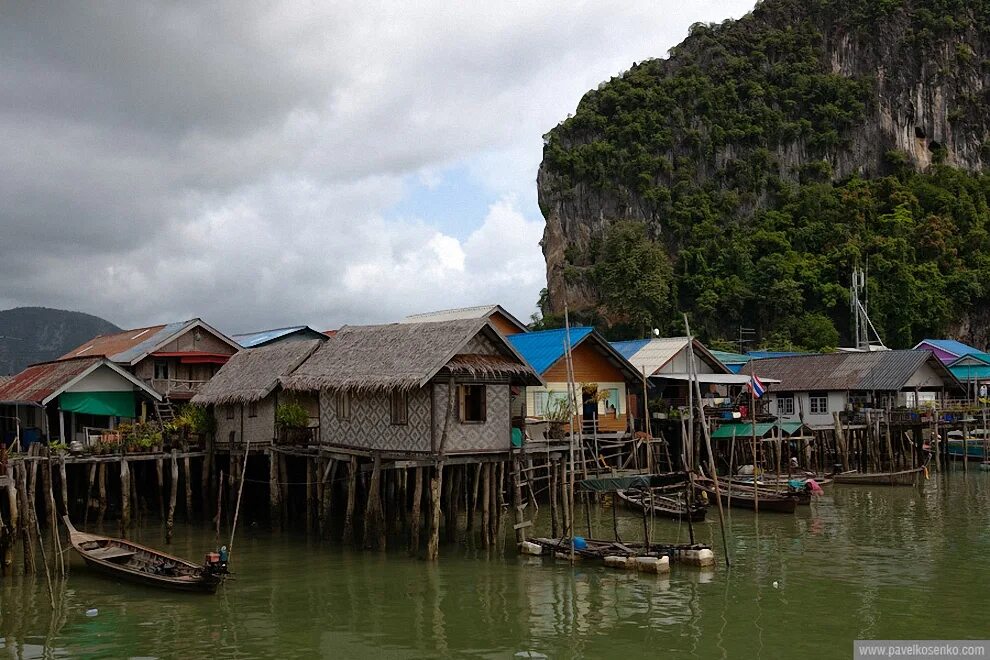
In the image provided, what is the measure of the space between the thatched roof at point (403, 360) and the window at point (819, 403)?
2349cm

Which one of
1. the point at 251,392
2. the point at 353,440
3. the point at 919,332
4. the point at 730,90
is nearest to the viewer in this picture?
the point at 353,440

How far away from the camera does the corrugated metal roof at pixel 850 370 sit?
3988 cm

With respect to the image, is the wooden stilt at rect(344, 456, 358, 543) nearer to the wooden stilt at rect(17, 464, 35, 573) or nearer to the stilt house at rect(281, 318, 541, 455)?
the stilt house at rect(281, 318, 541, 455)

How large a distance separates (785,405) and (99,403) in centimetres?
2934

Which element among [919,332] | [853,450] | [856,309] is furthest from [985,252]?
[853,450]

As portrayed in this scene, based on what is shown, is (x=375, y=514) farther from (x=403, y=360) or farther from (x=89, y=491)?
(x=89, y=491)

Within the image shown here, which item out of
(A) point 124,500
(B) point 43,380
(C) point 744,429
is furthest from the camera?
(C) point 744,429

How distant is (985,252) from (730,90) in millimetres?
25310

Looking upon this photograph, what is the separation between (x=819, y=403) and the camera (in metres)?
41.6

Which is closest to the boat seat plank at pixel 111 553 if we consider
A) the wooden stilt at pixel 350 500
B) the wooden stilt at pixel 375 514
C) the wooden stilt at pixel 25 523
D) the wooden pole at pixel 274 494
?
the wooden stilt at pixel 25 523

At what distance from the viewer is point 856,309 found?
60.7 metres

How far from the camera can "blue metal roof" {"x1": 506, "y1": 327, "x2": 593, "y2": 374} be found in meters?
30.7

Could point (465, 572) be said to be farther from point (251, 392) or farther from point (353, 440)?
Result: point (251, 392)

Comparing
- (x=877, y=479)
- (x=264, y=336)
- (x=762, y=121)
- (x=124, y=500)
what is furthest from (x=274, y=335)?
(x=762, y=121)
